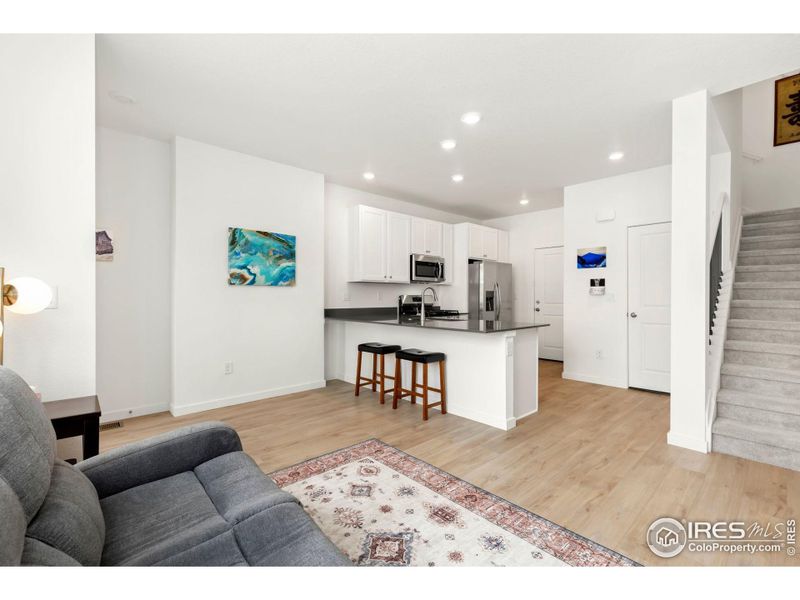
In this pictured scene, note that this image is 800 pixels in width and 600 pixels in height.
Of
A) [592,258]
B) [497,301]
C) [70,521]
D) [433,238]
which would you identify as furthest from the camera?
[497,301]

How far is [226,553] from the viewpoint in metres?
1.08

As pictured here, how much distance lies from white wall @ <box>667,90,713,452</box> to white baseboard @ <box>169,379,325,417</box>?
3.66 metres

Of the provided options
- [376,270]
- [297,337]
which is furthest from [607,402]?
[297,337]

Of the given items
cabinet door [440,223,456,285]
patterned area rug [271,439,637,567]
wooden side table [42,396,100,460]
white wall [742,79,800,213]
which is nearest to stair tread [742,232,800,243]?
white wall [742,79,800,213]

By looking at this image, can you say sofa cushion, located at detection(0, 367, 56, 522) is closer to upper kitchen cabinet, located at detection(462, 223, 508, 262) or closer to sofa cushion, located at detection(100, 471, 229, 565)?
sofa cushion, located at detection(100, 471, 229, 565)

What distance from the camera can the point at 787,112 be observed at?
4957 millimetres

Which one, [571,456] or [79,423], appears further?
[571,456]

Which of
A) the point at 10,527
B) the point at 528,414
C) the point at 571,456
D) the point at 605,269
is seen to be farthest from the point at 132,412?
the point at 605,269

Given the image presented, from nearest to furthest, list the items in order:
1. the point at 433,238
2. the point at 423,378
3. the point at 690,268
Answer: the point at 690,268 < the point at 423,378 < the point at 433,238

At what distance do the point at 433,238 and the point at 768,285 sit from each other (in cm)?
397

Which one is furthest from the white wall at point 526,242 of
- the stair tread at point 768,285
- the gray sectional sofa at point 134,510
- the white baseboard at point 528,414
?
the gray sectional sofa at point 134,510

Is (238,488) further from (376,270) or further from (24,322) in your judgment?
(376,270)

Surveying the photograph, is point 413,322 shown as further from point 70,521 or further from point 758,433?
point 70,521

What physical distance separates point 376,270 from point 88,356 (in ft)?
11.5
